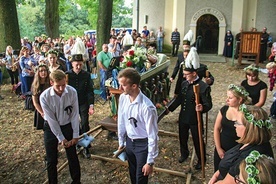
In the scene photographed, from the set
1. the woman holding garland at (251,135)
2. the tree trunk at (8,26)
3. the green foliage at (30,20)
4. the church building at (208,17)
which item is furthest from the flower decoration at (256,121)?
the green foliage at (30,20)

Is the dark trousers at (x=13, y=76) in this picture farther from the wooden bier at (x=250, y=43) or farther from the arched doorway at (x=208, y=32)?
the arched doorway at (x=208, y=32)

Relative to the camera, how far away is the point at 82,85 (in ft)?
18.4

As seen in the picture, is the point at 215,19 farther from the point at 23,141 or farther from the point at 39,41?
the point at 23,141

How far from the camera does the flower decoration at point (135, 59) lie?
20.2 ft

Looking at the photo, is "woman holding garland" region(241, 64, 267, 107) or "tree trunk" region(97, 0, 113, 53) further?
"tree trunk" region(97, 0, 113, 53)

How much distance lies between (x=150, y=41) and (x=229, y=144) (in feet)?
56.7

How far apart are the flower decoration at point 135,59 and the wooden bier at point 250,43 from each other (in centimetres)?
1110

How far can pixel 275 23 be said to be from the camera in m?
19.9

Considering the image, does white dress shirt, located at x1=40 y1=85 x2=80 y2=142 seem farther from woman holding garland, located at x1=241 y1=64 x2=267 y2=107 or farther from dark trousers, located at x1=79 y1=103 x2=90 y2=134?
woman holding garland, located at x1=241 y1=64 x2=267 y2=107

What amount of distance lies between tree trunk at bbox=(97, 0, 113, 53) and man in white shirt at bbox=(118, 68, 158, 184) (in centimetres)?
777

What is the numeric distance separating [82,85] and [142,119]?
2.44 metres

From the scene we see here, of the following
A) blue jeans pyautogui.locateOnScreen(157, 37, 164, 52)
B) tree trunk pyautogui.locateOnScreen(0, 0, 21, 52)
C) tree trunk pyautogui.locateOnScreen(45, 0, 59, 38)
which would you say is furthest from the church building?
tree trunk pyautogui.locateOnScreen(0, 0, 21, 52)

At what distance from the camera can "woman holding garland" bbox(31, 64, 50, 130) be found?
16.6 ft

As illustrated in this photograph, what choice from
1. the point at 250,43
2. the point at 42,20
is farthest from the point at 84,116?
the point at 42,20
